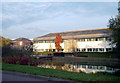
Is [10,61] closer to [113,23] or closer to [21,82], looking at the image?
[21,82]

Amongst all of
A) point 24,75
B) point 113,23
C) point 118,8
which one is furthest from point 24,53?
point 113,23

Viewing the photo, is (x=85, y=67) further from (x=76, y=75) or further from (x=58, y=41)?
(x=58, y=41)

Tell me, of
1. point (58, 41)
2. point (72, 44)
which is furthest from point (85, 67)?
point (58, 41)

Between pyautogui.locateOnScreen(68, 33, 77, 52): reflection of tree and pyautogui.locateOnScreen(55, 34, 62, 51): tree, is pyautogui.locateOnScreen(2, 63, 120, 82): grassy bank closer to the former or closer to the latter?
pyautogui.locateOnScreen(68, 33, 77, 52): reflection of tree

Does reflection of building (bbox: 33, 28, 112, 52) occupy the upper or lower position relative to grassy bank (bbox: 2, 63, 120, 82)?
upper

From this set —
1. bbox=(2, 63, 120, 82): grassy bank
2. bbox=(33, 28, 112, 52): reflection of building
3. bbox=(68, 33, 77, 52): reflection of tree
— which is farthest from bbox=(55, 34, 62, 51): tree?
bbox=(2, 63, 120, 82): grassy bank

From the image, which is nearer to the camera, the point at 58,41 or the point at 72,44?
the point at 72,44

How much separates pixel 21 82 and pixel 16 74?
2.99m

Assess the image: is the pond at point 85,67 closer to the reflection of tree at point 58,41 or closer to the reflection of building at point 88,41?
the reflection of building at point 88,41

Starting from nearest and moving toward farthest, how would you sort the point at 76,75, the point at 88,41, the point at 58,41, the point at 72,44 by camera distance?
1. the point at 76,75
2. the point at 88,41
3. the point at 72,44
4. the point at 58,41

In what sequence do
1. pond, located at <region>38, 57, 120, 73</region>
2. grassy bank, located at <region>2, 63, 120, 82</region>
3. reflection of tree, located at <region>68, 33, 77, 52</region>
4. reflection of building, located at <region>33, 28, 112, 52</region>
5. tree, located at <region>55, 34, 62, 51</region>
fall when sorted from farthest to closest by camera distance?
tree, located at <region>55, 34, 62, 51</region> < reflection of tree, located at <region>68, 33, 77, 52</region> < reflection of building, located at <region>33, 28, 112, 52</region> < pond, located at <region>38, 57, 120, 73</region> < grassy bank, located at <region>2, 63, 120, 82</region>

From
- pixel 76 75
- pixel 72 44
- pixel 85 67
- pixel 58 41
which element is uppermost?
pixel 58 41

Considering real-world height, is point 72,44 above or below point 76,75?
above

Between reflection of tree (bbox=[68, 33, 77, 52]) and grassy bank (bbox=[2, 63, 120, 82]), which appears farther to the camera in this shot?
reflection of tree (bbox=[68, 33, 77, 52])
